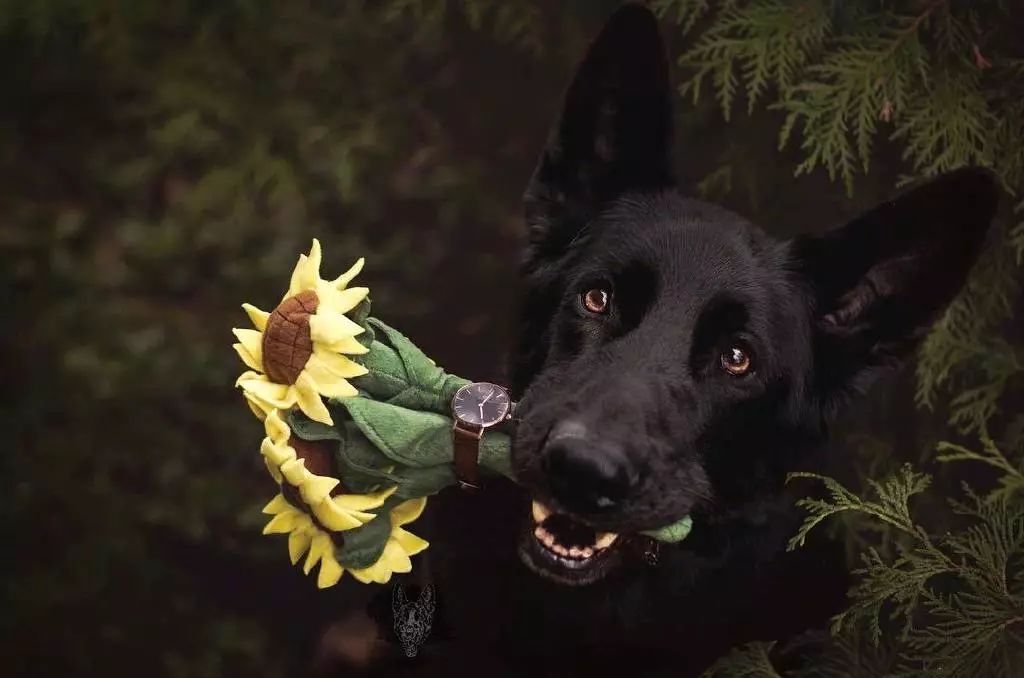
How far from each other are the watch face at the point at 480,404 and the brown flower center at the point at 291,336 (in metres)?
0.24

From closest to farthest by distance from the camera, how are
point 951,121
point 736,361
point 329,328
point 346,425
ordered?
point 329,328
point 346,425
point 736,361
point 951,121

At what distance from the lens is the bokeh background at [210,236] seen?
236cm

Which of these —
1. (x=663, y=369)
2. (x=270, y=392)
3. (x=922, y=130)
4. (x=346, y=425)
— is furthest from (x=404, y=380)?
(x=922, y=130)

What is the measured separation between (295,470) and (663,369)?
2.02 ft

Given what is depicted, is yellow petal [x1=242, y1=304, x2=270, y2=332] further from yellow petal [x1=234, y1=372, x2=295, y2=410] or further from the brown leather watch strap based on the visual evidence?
the brown leather watch strap

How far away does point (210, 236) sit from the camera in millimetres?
2502

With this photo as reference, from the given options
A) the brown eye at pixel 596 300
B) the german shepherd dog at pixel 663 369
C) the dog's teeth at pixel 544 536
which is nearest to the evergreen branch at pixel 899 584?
the german shepherd dog at pixel 663 369

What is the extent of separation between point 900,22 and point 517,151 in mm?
994

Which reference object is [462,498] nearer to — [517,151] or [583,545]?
[583,545]

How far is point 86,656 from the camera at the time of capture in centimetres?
250

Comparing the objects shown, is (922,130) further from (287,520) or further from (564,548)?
(287,520)

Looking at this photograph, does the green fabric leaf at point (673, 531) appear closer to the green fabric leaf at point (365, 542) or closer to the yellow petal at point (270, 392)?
the green fabric leaf at point (365, 542)

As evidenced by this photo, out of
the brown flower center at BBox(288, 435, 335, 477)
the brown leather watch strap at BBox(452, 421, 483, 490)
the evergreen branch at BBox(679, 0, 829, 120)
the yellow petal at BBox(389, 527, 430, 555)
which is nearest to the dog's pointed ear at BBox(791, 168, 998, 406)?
the evergreen branch at BBox(679, 0, 829, 120)

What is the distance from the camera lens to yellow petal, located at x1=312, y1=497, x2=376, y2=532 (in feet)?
4.42
